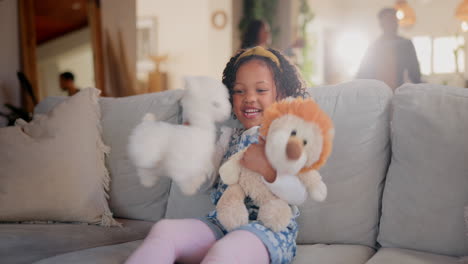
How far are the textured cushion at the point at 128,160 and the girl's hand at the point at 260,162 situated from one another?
0.67 m

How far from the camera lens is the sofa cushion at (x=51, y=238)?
1.28 metres

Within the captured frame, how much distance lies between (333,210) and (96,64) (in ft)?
9.82

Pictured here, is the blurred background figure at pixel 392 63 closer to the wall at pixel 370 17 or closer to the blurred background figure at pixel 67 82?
the blurred background figure at pixel 67 82

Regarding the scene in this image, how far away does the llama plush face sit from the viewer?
3.28 feet

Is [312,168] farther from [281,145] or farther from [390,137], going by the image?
[390,137]

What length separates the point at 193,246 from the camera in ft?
3.40

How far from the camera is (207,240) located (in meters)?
1.07

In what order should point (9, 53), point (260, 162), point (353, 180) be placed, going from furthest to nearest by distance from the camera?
point (9, 53) < point (353, 180) < point (260, 162)

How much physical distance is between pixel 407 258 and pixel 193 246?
0.54m

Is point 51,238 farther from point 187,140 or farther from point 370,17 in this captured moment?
point 370,17

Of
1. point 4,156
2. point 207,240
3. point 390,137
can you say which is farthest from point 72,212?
point 390,137

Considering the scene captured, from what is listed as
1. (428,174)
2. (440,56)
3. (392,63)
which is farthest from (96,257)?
(440,56)

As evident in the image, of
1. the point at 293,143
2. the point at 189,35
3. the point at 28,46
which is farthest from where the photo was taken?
the point at 189,35

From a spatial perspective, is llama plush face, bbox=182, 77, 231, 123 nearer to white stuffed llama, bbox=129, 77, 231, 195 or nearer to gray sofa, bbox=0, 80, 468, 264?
white stuffed llama, bbox=129, 77, 231, 195
